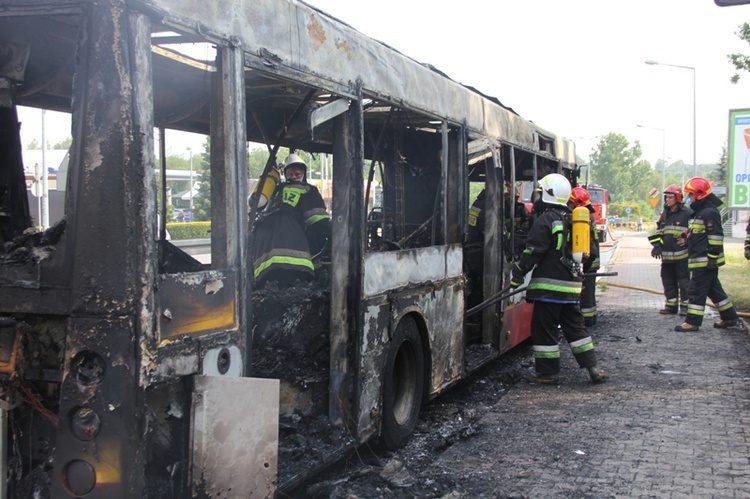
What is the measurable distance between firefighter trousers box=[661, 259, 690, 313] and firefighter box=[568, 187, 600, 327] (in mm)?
1678

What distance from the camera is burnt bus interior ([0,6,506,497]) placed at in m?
2.74

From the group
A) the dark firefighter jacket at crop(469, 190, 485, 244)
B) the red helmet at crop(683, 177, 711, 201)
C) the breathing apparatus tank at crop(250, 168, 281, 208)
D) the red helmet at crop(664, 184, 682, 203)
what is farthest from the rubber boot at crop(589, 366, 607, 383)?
the red helmet at crop(664, 184, 682, 203)

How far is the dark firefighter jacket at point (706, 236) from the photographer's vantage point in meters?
9.95

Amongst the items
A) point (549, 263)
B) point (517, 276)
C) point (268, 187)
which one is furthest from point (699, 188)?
point (268, 187)

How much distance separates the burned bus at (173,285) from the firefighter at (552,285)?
8.18 feet

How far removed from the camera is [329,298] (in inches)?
181

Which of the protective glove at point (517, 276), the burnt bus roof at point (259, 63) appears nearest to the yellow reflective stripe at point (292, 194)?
the burnt bus roof at point (259, 63)

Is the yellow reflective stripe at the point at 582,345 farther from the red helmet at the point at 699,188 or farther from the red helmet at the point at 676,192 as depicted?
the red helmet at the point at 676,192

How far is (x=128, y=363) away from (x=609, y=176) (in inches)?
3070

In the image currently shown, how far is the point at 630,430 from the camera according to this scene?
5.64m

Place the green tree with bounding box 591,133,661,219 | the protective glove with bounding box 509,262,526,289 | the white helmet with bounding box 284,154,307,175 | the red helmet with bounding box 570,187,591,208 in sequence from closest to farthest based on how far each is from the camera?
the white helmet with bounding box 284,154,307,175 → the protective glove with bounding box 509,262,526,289 → the red helmet with bounding box 570,187,591,208 → the green tree with bounding box 591,133,661,219

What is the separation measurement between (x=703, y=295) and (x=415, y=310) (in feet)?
21.0

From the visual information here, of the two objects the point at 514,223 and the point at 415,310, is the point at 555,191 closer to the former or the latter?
the point at 514,223

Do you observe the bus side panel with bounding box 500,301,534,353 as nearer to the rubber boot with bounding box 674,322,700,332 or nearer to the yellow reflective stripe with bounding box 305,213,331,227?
the rubber boot with bounding box 674,322,700,332
